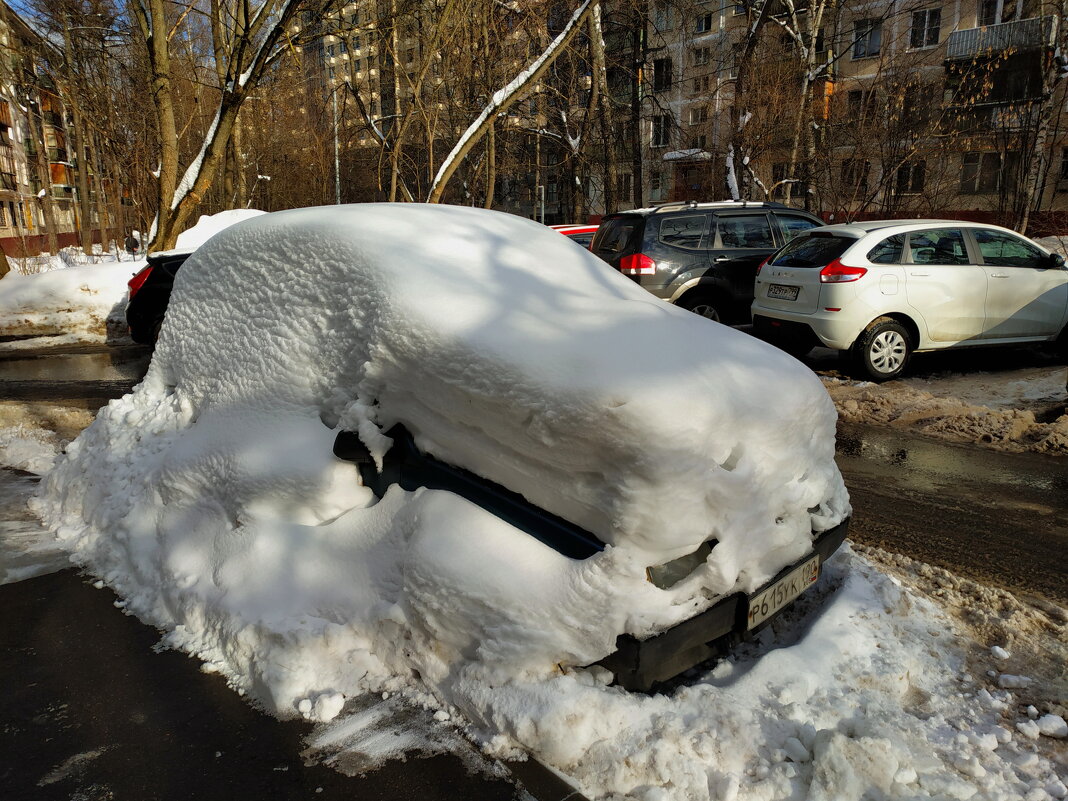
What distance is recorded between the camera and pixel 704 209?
398 inches

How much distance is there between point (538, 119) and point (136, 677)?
23419mm

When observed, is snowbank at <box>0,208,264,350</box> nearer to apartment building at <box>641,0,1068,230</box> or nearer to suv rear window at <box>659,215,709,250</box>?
suv rear window at <box>659,215,709,250</box>

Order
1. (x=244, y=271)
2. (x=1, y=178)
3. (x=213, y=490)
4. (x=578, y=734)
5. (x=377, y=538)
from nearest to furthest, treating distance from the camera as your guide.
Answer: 1. (x=578, y=734)
2. (x=377, y=538)
3. (x=213, y=490)
4. (x=244, y=271)
5. (x=1, y=178)

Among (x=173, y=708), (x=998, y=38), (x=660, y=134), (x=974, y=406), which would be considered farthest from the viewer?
(x=660, y=134)

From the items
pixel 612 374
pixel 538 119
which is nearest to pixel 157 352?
pixel 612 374

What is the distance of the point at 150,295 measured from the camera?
1041 centimetres

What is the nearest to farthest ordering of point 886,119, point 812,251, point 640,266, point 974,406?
point 974,406 → point 812,251 → point 640,266 → point 886,119

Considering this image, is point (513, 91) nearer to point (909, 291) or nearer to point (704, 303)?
point (704, 303)

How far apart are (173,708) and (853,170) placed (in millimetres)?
20782

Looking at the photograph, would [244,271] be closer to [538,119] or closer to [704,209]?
[704,209]

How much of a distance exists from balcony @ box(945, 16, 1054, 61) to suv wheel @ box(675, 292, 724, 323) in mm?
16092

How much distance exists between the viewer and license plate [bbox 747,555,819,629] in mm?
2555

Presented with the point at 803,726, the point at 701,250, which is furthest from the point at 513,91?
the point at 803,726

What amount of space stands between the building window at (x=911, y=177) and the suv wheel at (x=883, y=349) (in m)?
13.9
